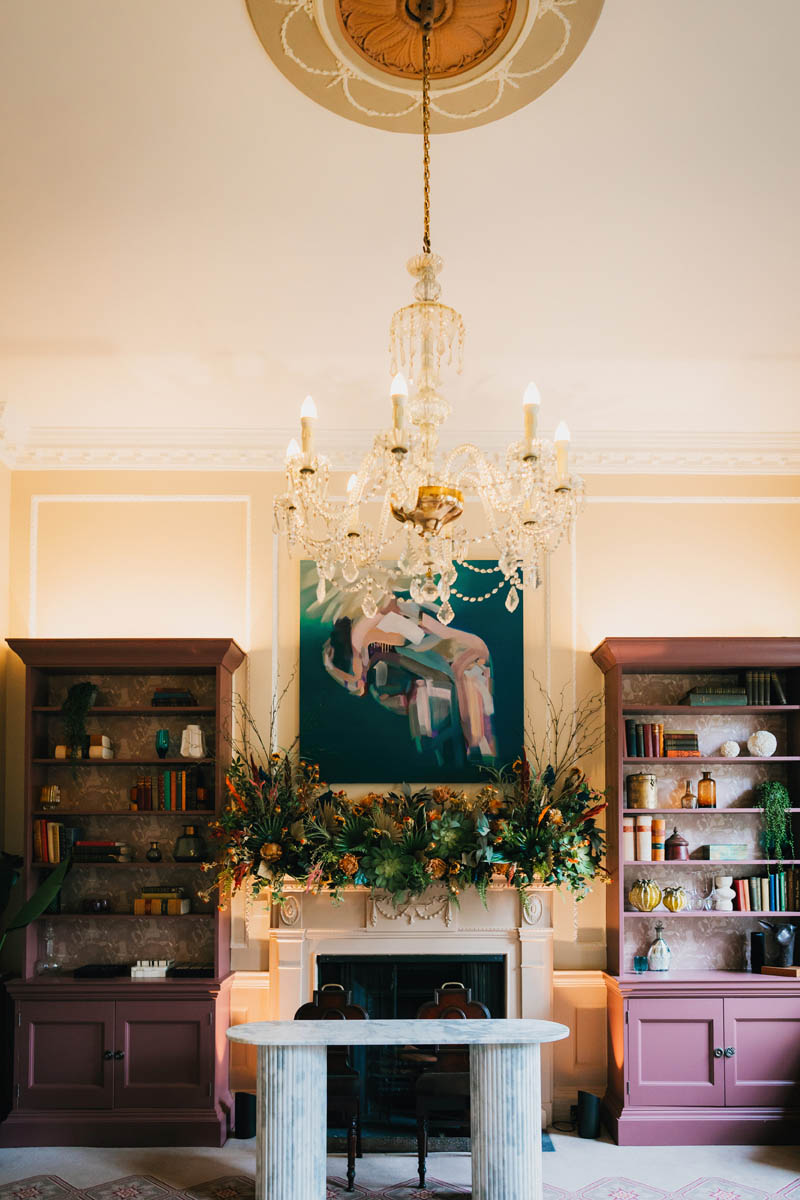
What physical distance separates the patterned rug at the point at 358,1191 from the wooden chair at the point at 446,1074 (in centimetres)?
18

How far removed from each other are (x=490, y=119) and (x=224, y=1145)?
525 centimetres

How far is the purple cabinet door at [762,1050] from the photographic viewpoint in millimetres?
5980

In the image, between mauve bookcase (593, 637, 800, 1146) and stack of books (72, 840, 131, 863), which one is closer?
mauve bookcase (593, 637, 800, 1146)

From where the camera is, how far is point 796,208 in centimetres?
441

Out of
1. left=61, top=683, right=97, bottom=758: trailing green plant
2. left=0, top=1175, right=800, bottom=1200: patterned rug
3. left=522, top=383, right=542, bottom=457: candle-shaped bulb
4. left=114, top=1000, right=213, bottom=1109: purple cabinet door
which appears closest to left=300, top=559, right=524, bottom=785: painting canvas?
left=61, top=683, right=97, bottom=758: trailing green plant

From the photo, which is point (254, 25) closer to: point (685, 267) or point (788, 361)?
point (685, 267)

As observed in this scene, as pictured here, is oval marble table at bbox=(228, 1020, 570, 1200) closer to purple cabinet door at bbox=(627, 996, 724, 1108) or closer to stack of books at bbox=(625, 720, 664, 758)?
purple cabinet door at bbox=(627, 996, 724, 1108)

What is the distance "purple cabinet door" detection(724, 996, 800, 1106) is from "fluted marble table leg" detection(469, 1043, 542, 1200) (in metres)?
1.69

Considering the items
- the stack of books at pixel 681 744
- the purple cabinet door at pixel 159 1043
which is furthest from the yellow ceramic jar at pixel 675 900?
the purple cabinet door at pixel 159 1043

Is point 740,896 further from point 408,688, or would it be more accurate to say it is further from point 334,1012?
point 334,1012

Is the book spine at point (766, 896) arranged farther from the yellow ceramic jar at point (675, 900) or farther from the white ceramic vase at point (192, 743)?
the white ceramic vase at point (192, 743)

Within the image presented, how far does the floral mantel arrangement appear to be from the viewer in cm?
614

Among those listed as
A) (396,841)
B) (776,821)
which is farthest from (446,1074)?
(776,821)

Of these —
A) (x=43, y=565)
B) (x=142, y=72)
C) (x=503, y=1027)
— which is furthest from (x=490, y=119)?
(x=43, y=565)
